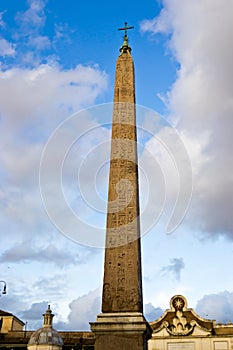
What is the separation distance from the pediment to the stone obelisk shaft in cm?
2356

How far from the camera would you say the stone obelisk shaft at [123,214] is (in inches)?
435

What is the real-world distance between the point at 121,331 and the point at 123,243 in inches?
86.5

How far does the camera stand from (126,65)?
14.5 metres

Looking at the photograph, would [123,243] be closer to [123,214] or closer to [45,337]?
[123,214]

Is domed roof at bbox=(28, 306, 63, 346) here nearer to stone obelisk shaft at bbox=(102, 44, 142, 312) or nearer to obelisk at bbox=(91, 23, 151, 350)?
obelisk at bbox=(91, 23, 151, 350)

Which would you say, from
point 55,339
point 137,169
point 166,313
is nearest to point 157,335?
point 166,313

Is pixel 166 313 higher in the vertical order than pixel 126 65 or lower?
lower

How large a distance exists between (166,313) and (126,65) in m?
24.1

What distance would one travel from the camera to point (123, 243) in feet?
38.3

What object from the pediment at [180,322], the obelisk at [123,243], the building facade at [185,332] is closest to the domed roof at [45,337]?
the building facade at [185,332]

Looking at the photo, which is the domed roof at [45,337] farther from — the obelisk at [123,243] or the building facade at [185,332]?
the obelisk at [123,243]

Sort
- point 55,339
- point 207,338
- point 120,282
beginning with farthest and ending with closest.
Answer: point 55,339 → point 207,338 → point 120,282

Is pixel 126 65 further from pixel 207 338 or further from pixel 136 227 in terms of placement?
pixel 207 338

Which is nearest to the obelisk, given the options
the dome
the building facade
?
the building facade
